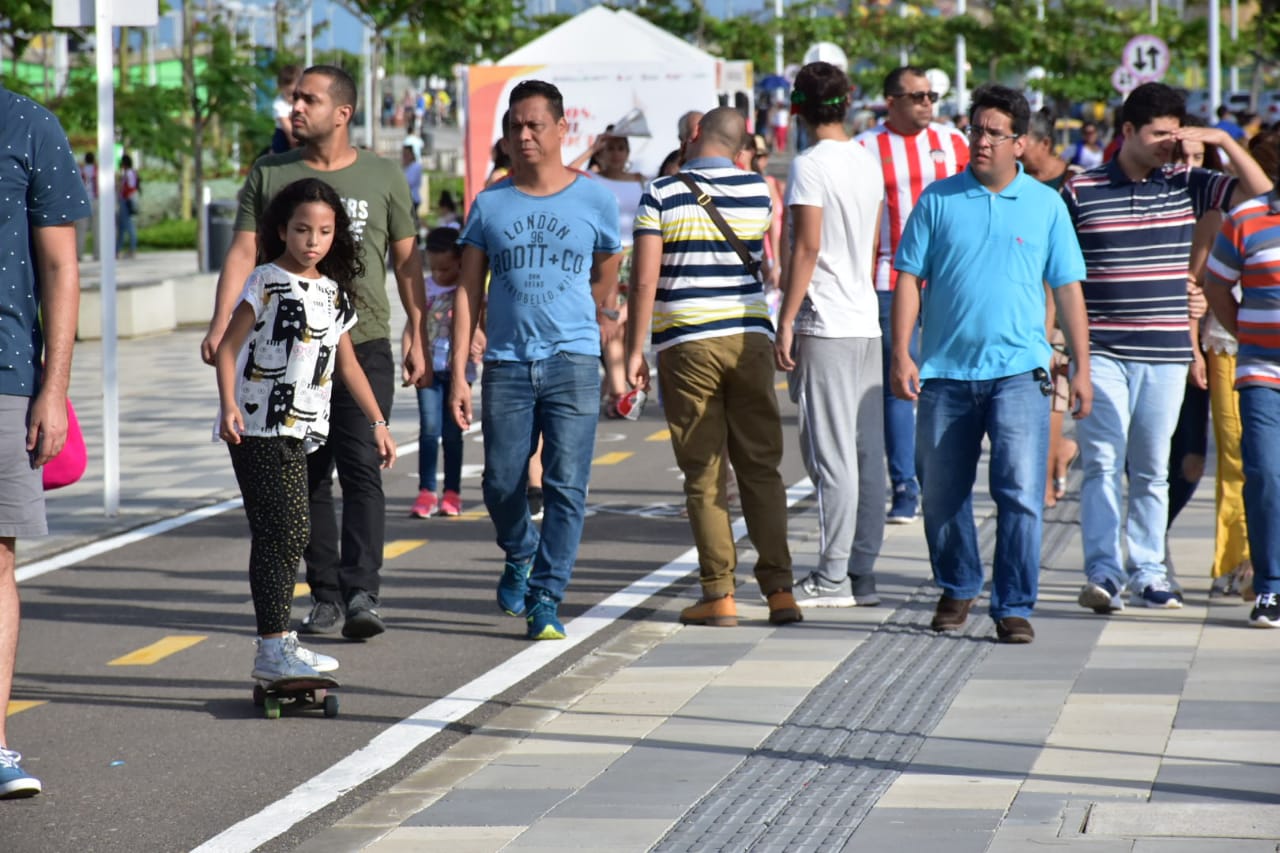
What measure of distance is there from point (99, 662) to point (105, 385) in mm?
4269

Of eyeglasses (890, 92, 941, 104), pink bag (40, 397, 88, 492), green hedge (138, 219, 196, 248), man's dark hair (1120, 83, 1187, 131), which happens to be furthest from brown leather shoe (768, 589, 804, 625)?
green hedge (138, 219, 196, 248)

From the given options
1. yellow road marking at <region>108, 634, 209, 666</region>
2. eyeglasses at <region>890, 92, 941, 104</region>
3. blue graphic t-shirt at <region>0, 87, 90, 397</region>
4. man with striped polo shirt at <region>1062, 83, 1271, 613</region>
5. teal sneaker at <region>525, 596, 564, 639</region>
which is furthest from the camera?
eyeglasses at <region>890, 92, 941, 104</region>

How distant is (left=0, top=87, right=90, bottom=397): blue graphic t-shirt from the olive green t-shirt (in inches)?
81.3

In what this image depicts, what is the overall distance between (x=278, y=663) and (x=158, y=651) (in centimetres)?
135

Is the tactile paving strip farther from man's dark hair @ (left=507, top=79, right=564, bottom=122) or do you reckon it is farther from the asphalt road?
man's dark hair @ (left=507, top=79, right=564, bottom=122)

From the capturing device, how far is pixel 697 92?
24.8m

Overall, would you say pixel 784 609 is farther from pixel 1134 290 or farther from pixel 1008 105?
pixel 1008 105

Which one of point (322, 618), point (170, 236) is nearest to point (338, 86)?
point (322, 618)

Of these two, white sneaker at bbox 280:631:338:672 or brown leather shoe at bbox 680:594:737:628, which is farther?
brown leather shoe at bbox 680:594:737:628

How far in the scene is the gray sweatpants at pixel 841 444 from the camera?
28.5 ft

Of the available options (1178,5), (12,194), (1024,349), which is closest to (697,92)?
(1024,349)

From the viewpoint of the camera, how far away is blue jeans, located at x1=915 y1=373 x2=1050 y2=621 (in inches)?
308

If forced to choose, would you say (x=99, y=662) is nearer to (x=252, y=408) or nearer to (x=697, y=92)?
(x=252, y=408)

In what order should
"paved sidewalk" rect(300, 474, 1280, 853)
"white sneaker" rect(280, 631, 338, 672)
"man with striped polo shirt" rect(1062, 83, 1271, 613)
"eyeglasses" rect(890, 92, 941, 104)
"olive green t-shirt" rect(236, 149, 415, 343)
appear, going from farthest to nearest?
"eyeglasses" rect(890, 92, 941, 104) < "man with striped polo shirt" rect(1062, 83, 1271, 613) < "olive green t-shirt" rect(236, 149, 415, 343) < "white sneaker" rect(280, 631, 338, 672) < "paved sidewalk" rect(300, 474, 1280, 853)
